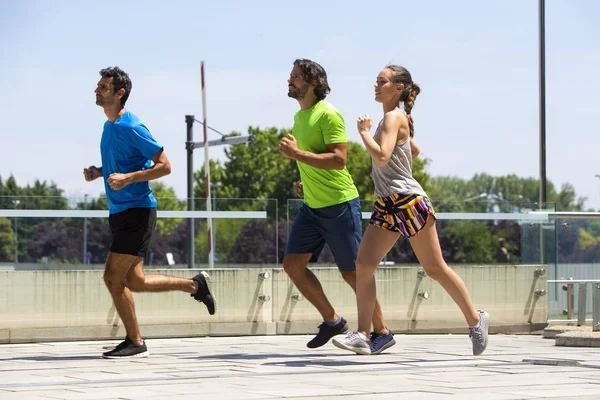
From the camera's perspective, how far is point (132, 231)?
8.36m

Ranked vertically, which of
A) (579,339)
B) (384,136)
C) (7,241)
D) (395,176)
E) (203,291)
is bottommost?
(579,339)

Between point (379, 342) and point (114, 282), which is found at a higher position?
point (114, 282)

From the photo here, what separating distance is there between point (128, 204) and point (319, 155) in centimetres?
142

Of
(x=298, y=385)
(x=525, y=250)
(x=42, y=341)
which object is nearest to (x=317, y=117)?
(x=298, y=385)

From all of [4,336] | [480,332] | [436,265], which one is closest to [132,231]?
[436,265]

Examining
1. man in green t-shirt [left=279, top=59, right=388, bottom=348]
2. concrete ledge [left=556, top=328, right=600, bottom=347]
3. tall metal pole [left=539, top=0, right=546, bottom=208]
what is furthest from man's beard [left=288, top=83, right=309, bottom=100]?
tall metal pole [left=539, top=0, right=546, bottom=208]

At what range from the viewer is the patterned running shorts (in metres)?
7.96

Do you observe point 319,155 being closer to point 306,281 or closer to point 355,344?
point 306,281

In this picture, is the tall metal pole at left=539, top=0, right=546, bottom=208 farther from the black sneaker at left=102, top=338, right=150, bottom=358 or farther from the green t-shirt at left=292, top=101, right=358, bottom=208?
the black sneaker at left=102, top=338, right=150, bottom=358

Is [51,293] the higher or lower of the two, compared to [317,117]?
lower

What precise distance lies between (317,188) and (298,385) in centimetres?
259

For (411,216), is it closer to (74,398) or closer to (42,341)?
(74,398)

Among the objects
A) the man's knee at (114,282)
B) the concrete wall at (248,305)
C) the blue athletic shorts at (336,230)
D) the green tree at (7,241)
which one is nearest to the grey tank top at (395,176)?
the blue athletic shorts at (336,230)

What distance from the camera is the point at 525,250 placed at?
45.5 feet
